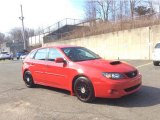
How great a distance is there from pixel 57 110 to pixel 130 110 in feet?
5.64

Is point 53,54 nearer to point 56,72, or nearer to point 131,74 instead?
point 56,72

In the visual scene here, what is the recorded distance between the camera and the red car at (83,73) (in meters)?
6.61

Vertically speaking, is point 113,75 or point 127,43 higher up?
point 127,43

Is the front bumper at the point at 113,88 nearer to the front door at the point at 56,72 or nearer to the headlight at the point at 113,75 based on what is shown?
the headlight at the point at 113,75

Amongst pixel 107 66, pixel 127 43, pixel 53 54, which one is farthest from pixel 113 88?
pixel 127 43

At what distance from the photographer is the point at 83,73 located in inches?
275

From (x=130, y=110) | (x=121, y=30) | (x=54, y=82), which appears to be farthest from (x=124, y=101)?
(x=121, y=30)

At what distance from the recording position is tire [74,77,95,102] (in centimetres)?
686

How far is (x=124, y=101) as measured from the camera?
6.96 metres

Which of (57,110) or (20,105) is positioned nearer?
(57,110)

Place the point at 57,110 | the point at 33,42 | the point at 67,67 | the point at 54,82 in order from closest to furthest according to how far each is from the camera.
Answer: the point at 57,110 → the point at 67,67 → the point at 54,82 → the point at 33,42

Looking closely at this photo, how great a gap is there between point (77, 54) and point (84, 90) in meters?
1.43

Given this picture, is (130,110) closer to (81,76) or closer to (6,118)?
(81,76)

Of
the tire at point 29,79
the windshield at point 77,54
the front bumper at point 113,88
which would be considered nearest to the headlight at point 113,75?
the front bumper at point 113,88
